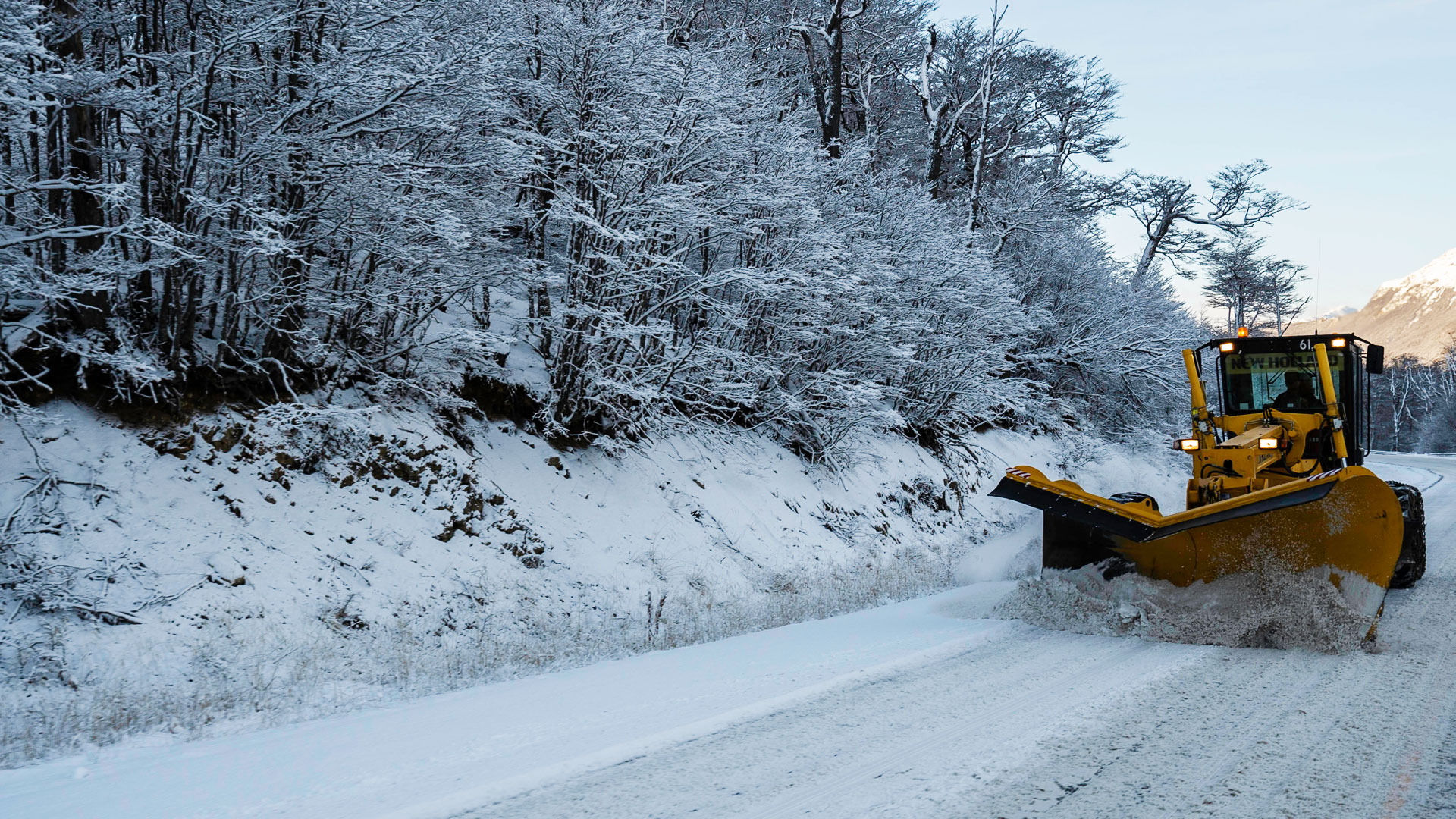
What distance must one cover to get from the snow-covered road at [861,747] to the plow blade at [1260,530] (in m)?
0.67

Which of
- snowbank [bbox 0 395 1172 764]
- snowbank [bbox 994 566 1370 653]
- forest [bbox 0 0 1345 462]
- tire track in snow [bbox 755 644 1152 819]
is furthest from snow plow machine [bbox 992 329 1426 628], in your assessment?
forest [bbox 0 0 1345 462]

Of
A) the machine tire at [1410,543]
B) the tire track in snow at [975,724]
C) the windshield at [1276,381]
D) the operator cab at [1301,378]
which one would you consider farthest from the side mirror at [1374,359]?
the tire track in snow at [975,724]

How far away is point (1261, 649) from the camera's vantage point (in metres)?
5.80

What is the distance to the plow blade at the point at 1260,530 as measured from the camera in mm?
5957

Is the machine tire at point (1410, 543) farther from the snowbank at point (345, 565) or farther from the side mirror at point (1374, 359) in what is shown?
the snowbank at point (345, 565)

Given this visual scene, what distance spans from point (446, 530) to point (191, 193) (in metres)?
4.06

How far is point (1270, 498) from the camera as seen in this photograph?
19.2 ft

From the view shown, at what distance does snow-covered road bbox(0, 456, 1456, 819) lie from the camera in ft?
10.7

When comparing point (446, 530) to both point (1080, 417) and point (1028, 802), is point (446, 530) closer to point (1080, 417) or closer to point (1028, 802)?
point (1028, 802)

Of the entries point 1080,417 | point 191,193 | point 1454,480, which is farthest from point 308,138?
point 1454,480

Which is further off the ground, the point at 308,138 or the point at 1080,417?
the point at 308,138

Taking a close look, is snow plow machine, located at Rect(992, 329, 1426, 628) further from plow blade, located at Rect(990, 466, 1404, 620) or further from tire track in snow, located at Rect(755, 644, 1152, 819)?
tire track in snow, located at Rect(755, 644, 1152, 819)

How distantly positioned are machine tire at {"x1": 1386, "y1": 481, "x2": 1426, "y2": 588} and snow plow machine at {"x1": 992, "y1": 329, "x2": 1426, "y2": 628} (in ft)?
0.06

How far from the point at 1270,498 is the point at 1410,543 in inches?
162
